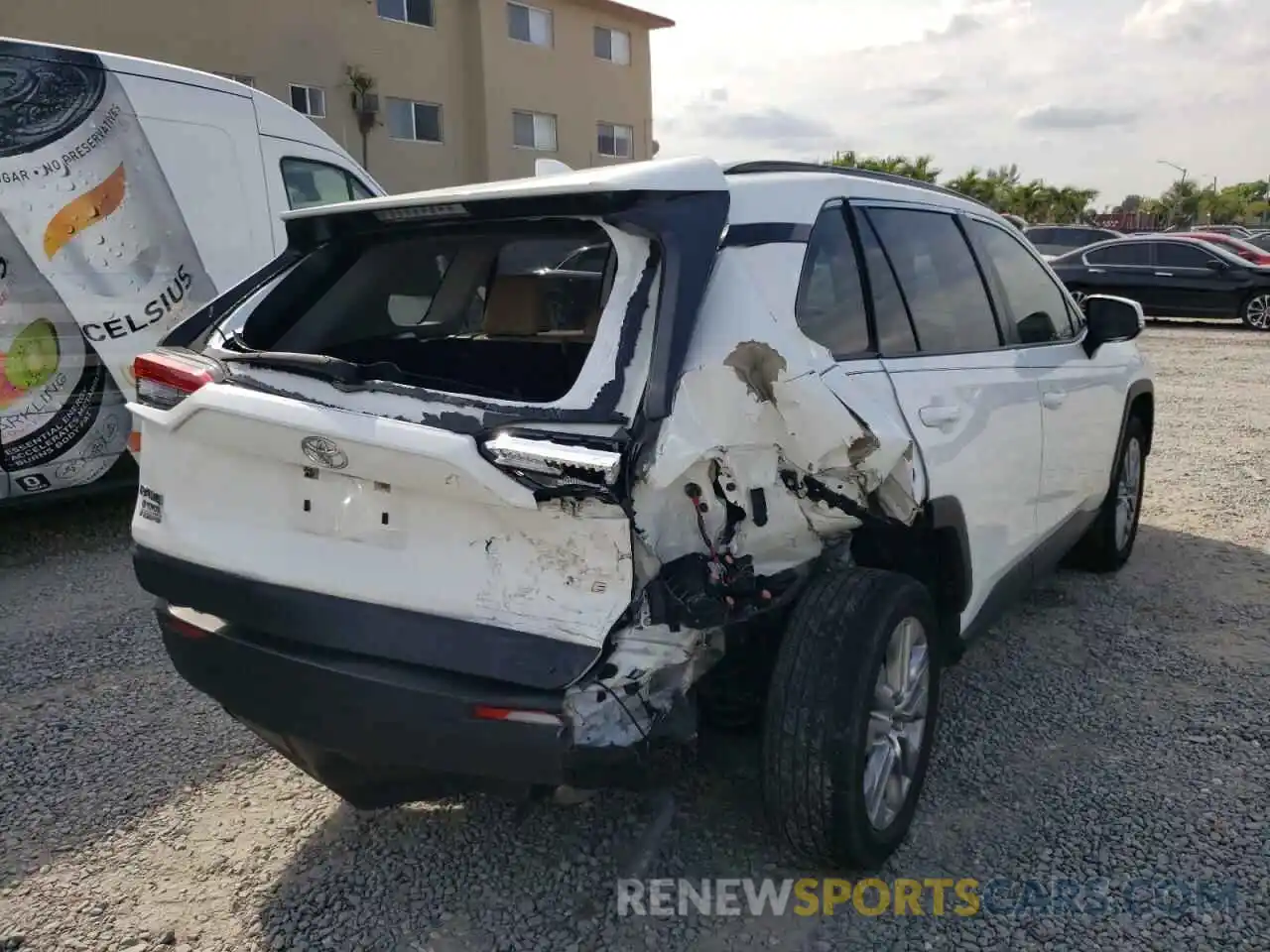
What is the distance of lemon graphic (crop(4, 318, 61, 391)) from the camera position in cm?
513

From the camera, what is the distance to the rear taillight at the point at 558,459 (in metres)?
2.13

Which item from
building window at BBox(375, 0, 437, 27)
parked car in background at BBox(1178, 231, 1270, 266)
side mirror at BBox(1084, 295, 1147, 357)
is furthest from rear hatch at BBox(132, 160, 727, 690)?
building window at BBox(375, 0, 437, 27)

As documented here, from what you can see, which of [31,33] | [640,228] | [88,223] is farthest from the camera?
[31,33]

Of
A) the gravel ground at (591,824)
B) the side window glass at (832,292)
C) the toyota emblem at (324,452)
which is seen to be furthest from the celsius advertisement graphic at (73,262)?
the side window glass at (832,292)

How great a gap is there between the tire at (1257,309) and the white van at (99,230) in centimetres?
1563

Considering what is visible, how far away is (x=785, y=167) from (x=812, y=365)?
2.54ft

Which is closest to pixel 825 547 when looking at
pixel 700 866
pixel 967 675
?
pixel 700 866

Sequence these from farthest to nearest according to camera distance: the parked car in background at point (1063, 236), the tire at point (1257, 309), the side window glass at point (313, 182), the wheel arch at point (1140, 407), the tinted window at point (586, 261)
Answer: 1. the parked car in background at point (1063, 236)
2. the tire at point (1257, 309)
3. the side window glass at point (313, 182)
4. the wheel arch at point (1140, 407)
5. the tinted window at point (586, 261)

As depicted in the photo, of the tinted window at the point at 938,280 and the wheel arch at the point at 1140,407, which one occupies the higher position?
the tinted window at the point at 938,280

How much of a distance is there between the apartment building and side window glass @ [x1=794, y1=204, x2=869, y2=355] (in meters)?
17.9

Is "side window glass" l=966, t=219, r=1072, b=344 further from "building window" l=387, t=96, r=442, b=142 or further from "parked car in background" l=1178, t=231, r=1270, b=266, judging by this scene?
"building window" l=387, t=96, r=442, b=142

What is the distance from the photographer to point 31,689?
13.1ft

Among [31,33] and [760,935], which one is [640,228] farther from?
[31,33]
